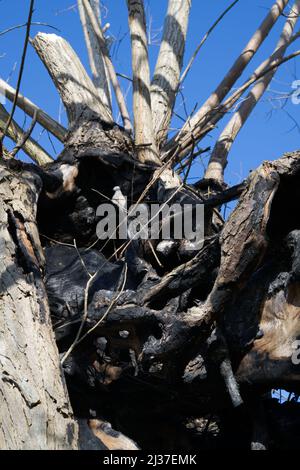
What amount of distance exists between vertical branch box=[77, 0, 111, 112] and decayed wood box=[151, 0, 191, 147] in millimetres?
376

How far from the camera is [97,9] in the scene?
621cm

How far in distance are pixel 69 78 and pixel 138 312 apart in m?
1.88

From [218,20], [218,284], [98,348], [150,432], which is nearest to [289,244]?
[218,284]

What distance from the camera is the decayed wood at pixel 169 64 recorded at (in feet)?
16.1

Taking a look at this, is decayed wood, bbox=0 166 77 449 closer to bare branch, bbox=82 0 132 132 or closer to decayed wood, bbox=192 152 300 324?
decayed wood, bbox=192 152 300 324

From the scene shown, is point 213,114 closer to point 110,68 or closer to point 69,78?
point 69,78

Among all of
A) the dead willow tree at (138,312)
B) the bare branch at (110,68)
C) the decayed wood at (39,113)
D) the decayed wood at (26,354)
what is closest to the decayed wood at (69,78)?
the dead willow tree at (138,312)

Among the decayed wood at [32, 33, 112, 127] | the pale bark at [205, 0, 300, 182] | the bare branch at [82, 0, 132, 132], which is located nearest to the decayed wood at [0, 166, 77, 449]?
the decayed wood at [32, 33, 112, 127]

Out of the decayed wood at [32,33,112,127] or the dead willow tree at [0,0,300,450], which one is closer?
the dead willow tree at [0,0,300,450]

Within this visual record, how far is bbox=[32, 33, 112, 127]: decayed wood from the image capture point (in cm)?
412

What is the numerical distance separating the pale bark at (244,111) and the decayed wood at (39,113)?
1.01 metres

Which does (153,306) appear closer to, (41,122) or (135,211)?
(135,211)

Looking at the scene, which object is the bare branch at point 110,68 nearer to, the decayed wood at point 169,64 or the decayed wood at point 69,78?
the decayed wood at point 169,64
